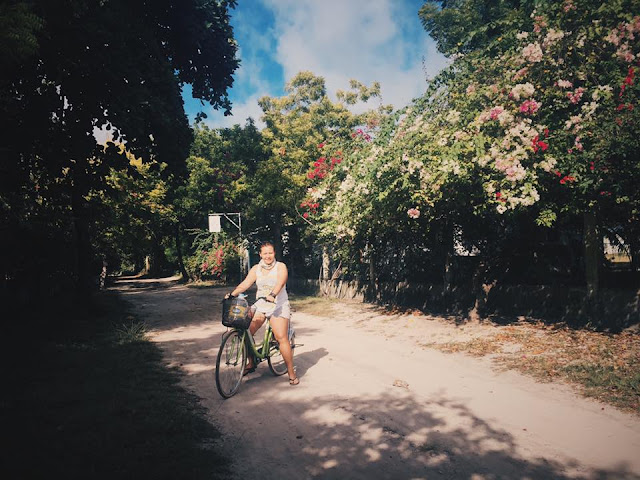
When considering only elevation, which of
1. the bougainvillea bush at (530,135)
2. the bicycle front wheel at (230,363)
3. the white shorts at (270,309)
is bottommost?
the bicycle front wheel at (230,363)

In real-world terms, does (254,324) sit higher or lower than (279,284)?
lower

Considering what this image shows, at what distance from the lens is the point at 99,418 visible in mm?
4227

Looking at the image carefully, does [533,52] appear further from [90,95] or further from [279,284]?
[90,95]

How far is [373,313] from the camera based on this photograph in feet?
42.1

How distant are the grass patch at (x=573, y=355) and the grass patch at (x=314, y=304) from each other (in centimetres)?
568

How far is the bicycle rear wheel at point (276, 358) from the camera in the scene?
5.90 meters

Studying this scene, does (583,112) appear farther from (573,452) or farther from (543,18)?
(573,452)

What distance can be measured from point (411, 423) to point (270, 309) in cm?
235

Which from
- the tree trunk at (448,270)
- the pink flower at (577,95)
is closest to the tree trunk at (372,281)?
the tree trunk at (448,270)

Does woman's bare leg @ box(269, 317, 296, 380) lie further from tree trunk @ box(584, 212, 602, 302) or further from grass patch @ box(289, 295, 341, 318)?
tree trunk @ box(584, 212, 602, 302)

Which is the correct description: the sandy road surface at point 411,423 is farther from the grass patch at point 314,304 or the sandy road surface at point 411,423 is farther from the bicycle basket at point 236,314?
the grass patch at point 314,304

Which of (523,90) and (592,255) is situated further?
(592,255)

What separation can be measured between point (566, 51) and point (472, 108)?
2.08m

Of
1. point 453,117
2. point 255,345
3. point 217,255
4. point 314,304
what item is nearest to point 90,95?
point 255,345
